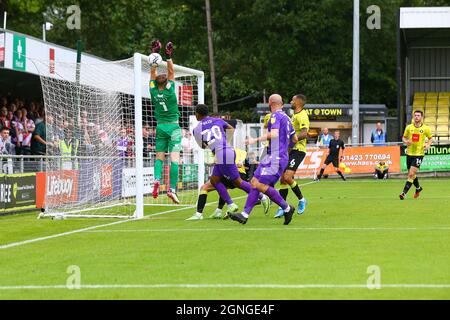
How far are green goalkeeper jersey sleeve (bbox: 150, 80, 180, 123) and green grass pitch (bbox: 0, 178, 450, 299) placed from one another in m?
1.97

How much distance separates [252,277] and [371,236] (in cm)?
409

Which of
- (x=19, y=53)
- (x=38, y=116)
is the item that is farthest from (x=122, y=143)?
(x=38, y=116)

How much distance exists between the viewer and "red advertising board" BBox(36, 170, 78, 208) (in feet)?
60.7

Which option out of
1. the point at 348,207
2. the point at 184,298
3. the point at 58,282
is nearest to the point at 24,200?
the point at 348,207

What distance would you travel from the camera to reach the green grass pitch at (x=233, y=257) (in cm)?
794

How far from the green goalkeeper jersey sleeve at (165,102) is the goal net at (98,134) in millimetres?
319

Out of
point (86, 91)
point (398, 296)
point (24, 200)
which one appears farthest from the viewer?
point (24, 200)

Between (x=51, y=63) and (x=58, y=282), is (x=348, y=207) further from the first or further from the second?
(x=58, y=282)

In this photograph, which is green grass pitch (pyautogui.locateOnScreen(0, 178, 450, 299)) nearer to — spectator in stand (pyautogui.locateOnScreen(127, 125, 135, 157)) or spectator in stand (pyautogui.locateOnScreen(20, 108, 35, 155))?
spectator in stand (pyautogui.locateOnScreen(127, 125, 135, 157))

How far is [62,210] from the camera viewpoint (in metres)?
18.3

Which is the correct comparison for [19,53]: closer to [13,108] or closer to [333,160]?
[13,108]

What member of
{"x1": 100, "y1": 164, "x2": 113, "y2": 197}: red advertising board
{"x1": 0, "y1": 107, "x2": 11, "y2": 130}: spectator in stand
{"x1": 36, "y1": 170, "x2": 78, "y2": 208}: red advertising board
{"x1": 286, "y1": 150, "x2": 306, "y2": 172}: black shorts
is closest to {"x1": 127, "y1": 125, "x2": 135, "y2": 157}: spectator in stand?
{"x1": 100, "y1": 164, "x2": 113, "y2": 197}: red advertising board

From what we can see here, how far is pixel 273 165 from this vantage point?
14086mm

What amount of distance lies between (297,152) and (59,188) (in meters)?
5.40
